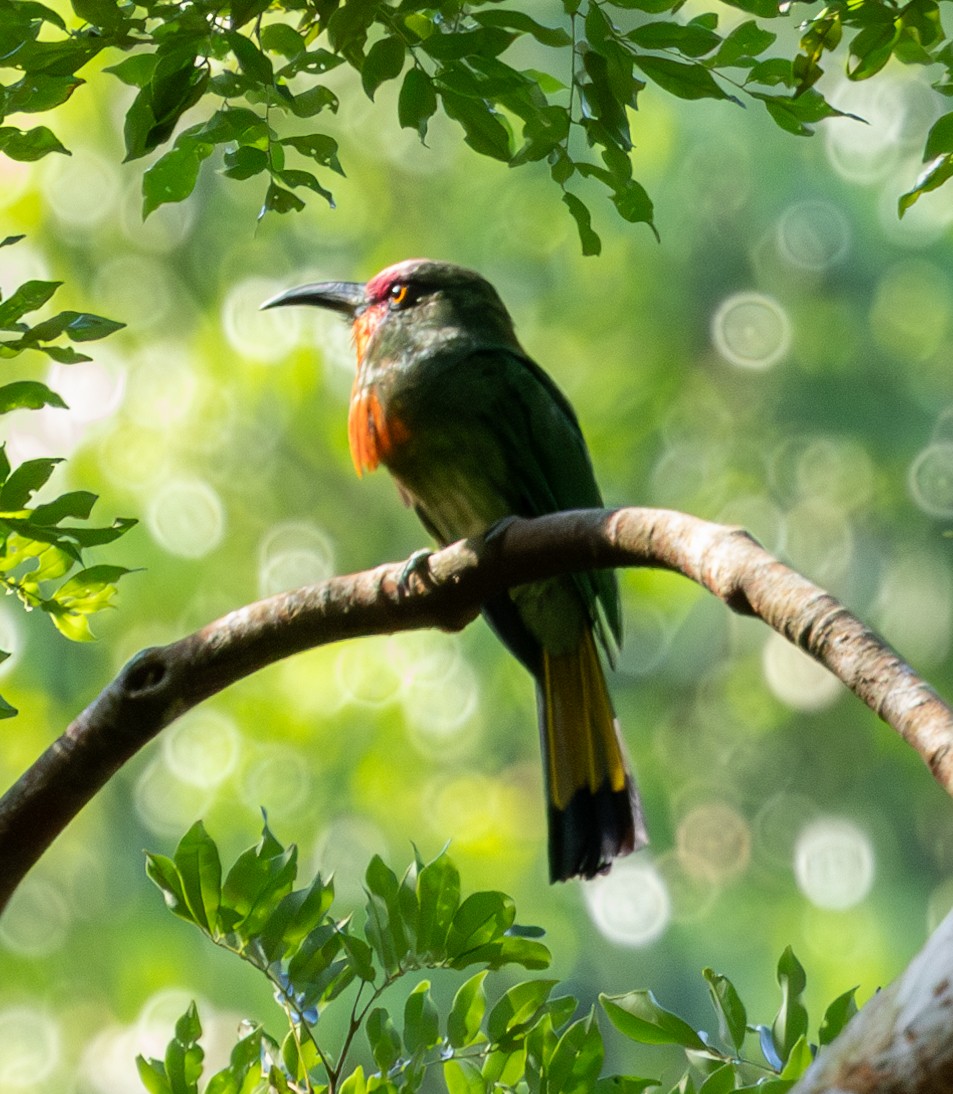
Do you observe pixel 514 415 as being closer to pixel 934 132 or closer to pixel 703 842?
pixel 934 132

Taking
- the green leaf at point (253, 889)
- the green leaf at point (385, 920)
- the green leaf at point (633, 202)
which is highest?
the green leaf at point (633, 202)

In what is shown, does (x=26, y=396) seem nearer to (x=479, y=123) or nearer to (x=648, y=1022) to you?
(x=479, y=123)

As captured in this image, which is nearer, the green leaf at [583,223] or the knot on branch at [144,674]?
the green leaf at [583,223]

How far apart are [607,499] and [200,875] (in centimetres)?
538

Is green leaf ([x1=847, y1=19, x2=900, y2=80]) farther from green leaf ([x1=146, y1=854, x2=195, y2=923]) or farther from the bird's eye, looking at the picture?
the bird's eye

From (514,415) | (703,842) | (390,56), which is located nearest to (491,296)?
(514,415)

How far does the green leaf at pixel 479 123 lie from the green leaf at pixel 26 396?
1.93ft

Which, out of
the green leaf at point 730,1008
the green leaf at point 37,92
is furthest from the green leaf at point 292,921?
the green leaf at point 37,92

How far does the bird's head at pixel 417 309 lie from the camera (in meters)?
3.11

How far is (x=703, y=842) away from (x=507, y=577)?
5.61 meters

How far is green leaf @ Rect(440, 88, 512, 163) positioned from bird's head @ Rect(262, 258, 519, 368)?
1.42 m

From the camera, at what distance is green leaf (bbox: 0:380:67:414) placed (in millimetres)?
1710

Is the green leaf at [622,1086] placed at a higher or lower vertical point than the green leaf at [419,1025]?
lower

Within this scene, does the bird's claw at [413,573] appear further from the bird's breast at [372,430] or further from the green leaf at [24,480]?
the bird's breast at [372,430]
